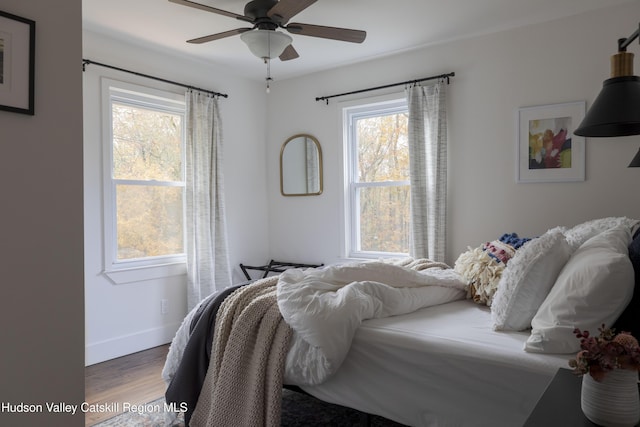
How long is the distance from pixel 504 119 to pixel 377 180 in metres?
1.27

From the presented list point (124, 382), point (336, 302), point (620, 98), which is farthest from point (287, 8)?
point (124, 382)

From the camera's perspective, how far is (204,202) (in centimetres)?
417

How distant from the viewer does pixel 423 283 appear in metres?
2.40

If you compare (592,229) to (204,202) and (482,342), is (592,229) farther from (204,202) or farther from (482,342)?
(204,202)

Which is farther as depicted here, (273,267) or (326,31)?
(273,267)

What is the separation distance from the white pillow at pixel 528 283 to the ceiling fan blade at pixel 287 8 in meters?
1.69

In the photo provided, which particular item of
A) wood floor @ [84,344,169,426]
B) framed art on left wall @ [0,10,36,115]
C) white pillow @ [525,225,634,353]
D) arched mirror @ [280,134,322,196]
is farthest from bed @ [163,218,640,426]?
arched mirror @ [280,134,322,196]

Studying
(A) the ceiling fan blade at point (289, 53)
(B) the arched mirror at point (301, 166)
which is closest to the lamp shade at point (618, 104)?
(A) the ceiling fan blade at point (289, 53)

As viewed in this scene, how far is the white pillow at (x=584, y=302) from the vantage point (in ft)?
5.03

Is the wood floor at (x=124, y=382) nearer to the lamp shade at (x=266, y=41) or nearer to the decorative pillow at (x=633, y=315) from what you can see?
the lamp shade at (x=266, y=41)

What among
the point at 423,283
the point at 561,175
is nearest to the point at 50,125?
the point at 423,283

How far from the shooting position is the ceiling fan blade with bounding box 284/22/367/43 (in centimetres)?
274

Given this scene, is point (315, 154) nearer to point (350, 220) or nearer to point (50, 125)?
point (350, 220)

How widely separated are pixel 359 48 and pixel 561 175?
77.5 inches
